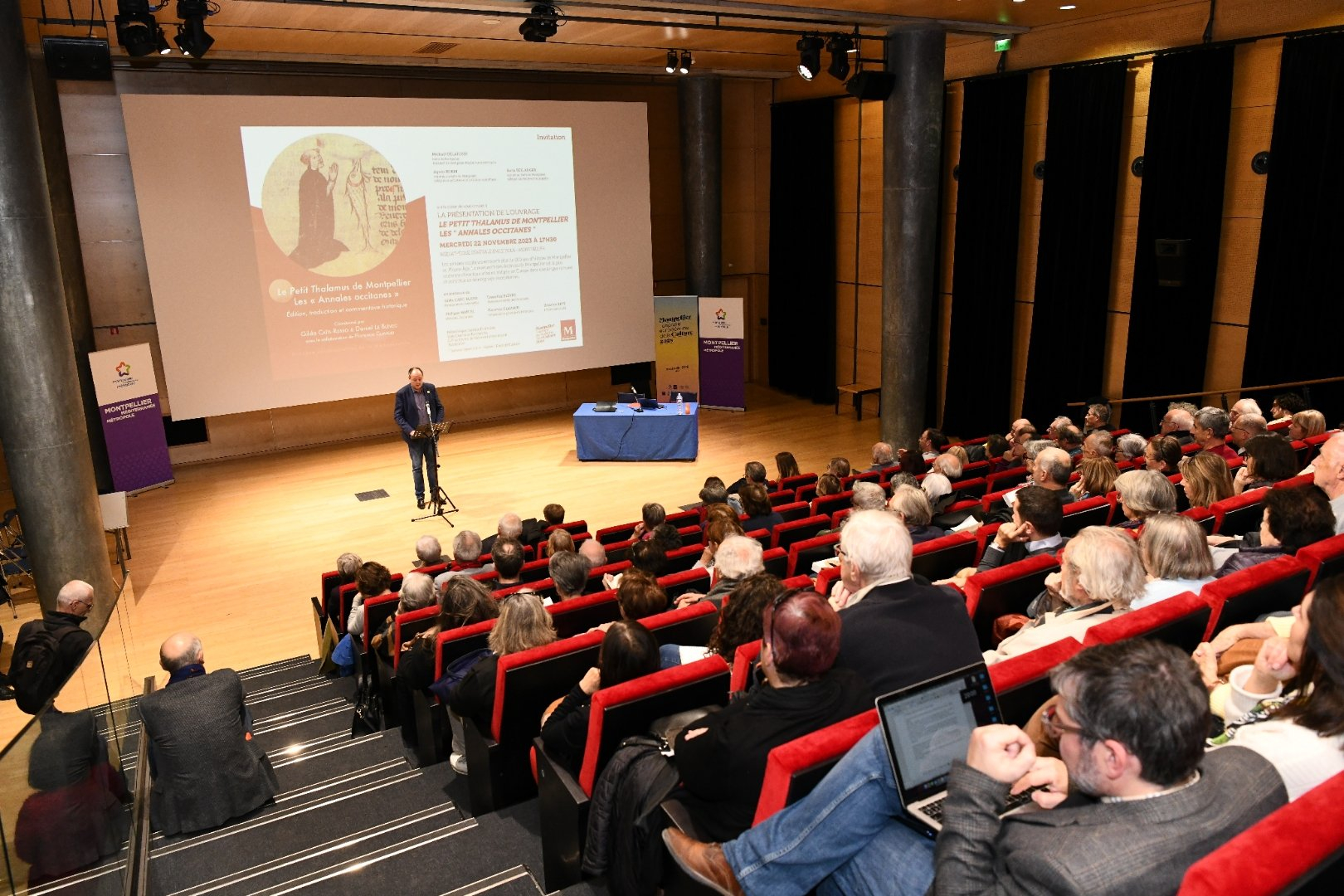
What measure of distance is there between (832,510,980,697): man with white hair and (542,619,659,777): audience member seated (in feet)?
2.15

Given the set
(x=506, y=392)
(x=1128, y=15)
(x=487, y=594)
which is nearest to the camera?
(x=487, y=594)

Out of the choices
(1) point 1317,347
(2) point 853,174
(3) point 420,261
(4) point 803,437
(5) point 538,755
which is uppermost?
(2) point 853,174

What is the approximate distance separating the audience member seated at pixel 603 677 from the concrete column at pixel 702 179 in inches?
447

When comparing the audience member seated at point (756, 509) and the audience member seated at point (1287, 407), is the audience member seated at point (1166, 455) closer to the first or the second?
the audience member seated at point (1287, 407)

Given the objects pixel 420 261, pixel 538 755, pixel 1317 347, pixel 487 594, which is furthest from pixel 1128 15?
pixel 538 755

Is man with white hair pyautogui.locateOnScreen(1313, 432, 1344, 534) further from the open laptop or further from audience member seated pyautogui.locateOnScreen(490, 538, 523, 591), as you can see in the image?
audience member seated pyautogui.locateOnScreen(490, 538, 523, 591)

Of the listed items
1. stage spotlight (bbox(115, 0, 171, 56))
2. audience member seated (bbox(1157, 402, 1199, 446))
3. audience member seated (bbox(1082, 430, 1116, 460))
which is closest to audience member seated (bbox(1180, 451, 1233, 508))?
audience member seated (bbox(1082, 430, 1116, 460))

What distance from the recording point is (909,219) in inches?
413

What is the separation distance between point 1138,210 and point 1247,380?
77.9 inches

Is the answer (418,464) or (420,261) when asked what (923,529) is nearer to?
(418,464)

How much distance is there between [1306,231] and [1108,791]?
27.2 ft

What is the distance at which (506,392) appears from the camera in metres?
13.3

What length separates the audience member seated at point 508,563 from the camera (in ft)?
17.0

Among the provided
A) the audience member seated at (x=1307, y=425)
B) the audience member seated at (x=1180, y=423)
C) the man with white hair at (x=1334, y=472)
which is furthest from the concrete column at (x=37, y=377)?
the audience member seated at (x=1307, y=425)
